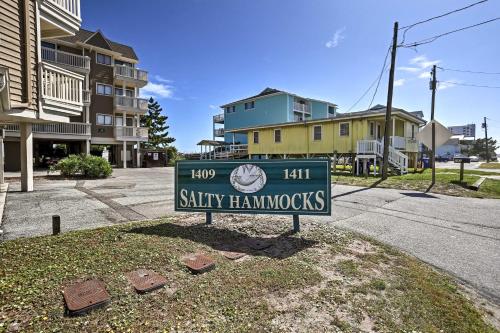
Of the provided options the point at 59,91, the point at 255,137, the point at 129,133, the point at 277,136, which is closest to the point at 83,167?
the point at 59,91

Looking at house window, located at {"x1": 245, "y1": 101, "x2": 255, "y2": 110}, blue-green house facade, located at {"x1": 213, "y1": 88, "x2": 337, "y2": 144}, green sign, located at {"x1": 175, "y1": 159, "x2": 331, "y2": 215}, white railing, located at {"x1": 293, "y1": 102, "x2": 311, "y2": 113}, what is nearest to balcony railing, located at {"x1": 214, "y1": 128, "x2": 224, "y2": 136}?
blue-green house facade, located at {"x1": 213, "y1": 88, "x2": 337, "y2": 144}

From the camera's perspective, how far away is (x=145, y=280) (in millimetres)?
3074

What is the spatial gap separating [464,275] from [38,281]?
5.26m

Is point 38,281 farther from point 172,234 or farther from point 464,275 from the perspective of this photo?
point 464,275

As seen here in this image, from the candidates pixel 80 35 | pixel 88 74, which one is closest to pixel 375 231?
pixel 88 74

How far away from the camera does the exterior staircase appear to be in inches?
728

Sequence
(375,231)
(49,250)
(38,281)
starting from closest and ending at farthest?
(38,281) → (49,250) → (375,231)

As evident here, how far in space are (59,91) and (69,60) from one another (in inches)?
730

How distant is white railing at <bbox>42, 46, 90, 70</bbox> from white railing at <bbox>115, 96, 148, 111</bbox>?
412cm

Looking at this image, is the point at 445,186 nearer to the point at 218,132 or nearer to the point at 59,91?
the point at 59,91

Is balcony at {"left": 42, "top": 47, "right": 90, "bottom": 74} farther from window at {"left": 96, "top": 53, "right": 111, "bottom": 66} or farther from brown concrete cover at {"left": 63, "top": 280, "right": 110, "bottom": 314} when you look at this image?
brown concrete cover at {"left": 63, "top": 280, "right": 110, "bottom": 314}

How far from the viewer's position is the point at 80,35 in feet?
88.1

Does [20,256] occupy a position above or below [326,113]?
below

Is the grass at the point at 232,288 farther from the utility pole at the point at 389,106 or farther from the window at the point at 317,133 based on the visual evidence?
the window at the point at 317,133
